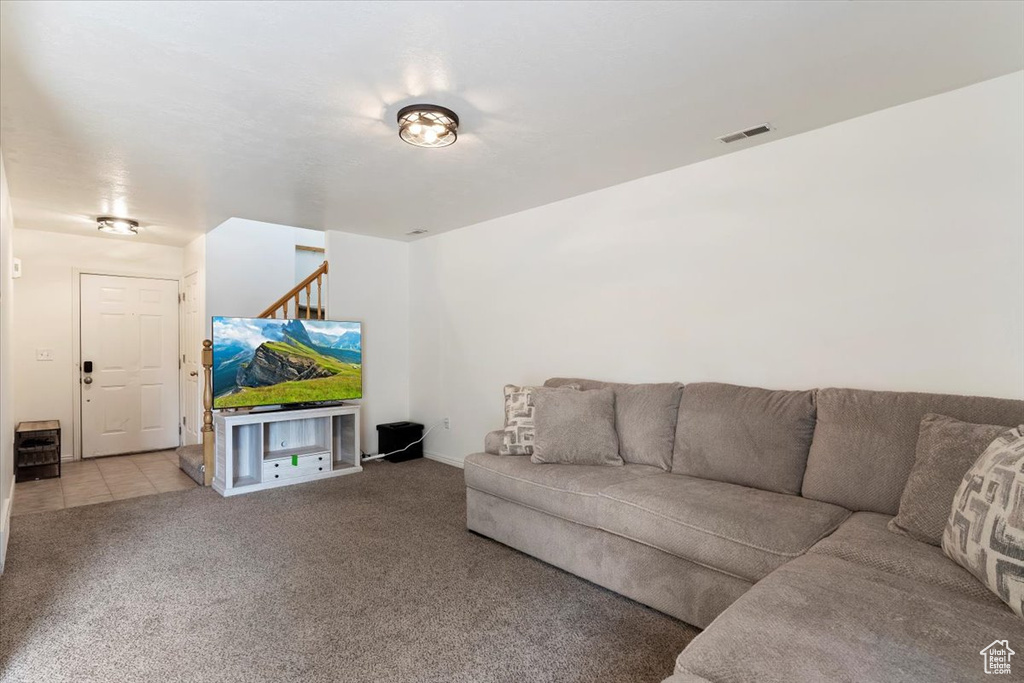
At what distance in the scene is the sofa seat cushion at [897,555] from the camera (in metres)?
1.47

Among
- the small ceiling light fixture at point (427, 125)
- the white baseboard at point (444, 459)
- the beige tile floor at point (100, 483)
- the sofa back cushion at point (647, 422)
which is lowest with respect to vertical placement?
the beige tile floor at point (100, 483)

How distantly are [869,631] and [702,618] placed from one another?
3.04 ft

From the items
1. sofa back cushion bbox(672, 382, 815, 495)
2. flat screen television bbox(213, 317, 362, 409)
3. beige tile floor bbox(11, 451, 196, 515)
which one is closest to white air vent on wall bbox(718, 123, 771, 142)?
sofa back cushion bbox(672, 382, 815, 495)

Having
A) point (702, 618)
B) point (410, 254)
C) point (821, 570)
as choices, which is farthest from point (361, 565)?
point (410, 254)

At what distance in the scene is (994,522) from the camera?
1.44 meters

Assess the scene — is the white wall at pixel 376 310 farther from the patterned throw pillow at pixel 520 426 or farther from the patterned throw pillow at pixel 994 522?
the patterned throw pillow at pixel 994 522

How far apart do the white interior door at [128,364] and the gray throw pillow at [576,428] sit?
4853 mm

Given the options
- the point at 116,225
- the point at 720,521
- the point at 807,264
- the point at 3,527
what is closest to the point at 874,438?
the point at 720,521

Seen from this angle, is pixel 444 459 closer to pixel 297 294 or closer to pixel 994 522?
pixel 297 294

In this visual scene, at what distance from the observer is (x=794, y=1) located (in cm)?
167

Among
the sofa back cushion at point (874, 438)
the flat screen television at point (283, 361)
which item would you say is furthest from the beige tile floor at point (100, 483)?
the sofa back cushion at point (874, 438)

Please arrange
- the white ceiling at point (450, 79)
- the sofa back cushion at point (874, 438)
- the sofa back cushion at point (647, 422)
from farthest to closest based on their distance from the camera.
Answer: the sofa back cushion at point (647, 422) < the sofa back cushion at point (874, 438) < the white ceiling at point (450, 79)

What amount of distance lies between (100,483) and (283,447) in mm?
1512

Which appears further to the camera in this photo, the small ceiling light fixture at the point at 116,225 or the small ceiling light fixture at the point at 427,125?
the small ceiling light fixture at the point at 116,225
